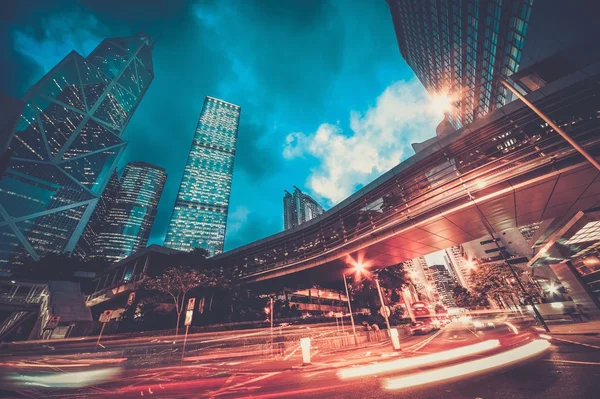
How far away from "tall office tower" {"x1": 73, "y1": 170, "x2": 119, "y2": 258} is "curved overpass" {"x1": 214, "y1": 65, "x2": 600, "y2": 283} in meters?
144

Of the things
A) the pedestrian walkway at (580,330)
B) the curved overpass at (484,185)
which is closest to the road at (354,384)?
the pedestrian walkway at (580,330)

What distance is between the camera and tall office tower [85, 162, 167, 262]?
145 metres

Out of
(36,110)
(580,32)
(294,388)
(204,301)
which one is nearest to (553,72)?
(580,32)

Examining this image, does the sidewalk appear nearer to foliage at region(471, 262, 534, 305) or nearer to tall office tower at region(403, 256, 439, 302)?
foliage at region(471, 262, 534, 305)

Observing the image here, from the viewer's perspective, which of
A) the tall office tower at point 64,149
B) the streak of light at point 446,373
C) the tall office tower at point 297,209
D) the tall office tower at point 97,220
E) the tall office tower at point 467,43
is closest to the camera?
the streak of light at point 446,373

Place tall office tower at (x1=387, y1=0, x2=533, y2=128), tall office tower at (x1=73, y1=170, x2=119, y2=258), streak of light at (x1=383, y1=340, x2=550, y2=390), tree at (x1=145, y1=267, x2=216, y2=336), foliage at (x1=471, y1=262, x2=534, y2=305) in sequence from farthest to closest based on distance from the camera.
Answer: tall office tower at (x1=73, y1=170, x2=119, y2=258)
foliage at (x1=471, y1=262, x2=534, y2=305)
tall office tower at (x1=387, y1=0, x2=533, y2=128)
tree at (x1=145, y1=267, x2=216, y2=336)
streak of light at (x1=383, y1=340, x2=550, y2=390)

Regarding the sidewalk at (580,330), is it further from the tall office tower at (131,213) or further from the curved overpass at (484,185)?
the tall office tower at (131,213)

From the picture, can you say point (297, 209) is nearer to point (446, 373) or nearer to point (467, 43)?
point (467, 43)

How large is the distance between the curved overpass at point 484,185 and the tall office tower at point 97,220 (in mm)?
143780

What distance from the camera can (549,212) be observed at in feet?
43.3

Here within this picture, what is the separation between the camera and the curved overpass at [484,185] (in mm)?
10531

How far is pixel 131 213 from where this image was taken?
160875mm

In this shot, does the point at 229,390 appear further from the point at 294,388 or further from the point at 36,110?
the point at 36,110

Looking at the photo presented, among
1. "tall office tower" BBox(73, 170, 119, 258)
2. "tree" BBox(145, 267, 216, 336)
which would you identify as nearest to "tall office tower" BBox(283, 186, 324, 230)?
"tall office tower" BBox(73, 170, 119, 258)
